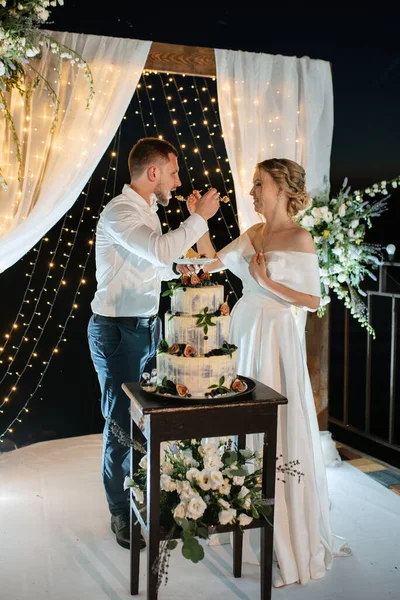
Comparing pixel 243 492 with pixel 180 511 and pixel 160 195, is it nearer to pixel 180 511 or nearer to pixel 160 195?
pixel 180 511

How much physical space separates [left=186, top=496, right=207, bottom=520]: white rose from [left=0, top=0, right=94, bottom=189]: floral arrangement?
5.80 ft

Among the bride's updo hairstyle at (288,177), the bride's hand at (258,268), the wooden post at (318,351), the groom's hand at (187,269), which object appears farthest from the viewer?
the wooden post at (318,351)

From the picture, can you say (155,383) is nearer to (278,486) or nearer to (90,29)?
(278,486)

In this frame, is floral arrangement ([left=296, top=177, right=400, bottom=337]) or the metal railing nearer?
floral arrangement ([left=296, top=177, right=400, bottom=337])

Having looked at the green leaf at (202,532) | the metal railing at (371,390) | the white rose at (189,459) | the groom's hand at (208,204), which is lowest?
the metal railing at (371,390)

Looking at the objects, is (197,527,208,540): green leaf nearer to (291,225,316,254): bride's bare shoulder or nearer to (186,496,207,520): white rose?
(186,496,207,520): white rose

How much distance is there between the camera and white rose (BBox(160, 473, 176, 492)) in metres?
2.20

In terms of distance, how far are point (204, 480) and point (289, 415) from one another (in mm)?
567

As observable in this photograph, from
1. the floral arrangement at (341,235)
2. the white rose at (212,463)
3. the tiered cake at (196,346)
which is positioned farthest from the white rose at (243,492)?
the floral arrangement at (341,235)

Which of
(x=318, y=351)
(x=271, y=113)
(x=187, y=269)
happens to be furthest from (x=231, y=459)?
(x=271, y=113)

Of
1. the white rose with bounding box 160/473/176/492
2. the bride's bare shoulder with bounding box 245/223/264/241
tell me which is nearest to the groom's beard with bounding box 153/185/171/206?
the bride's bare shoulder with bounding box 245/223/264/241

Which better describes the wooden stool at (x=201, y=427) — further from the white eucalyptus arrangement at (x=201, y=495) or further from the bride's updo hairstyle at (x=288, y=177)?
the bride's updo hairstyle at (x=288, y=177)

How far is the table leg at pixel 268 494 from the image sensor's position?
2.23m

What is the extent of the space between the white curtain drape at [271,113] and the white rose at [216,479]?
77.6 inches
